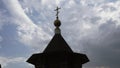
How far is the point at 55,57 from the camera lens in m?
24.3

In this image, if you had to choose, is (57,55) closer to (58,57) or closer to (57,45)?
(58,57)

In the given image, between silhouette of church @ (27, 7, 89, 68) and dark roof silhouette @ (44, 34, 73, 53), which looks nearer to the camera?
silhouette of church @ (27, 7, 89, 68)

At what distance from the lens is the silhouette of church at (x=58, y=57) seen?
79.0 feet

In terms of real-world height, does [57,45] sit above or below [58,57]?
above

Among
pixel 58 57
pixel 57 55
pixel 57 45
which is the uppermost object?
pixel 57 45

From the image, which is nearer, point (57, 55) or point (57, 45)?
point (57, 55)

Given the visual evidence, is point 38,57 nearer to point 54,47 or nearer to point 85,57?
point 54,47

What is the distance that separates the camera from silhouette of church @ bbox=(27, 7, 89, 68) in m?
24.1

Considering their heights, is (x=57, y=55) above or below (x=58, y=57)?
above

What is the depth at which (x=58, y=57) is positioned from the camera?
79.4ft

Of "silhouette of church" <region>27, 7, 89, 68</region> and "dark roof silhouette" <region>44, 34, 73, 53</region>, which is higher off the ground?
"dark roof silhouette" <region>44, 34, 73, 53</region>

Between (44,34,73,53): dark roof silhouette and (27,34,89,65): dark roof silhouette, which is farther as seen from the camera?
(44,34,73,53): dark roof silhouette

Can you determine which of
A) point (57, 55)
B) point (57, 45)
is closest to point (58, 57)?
point (57, 55)

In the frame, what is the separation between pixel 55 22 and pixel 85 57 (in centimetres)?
427
